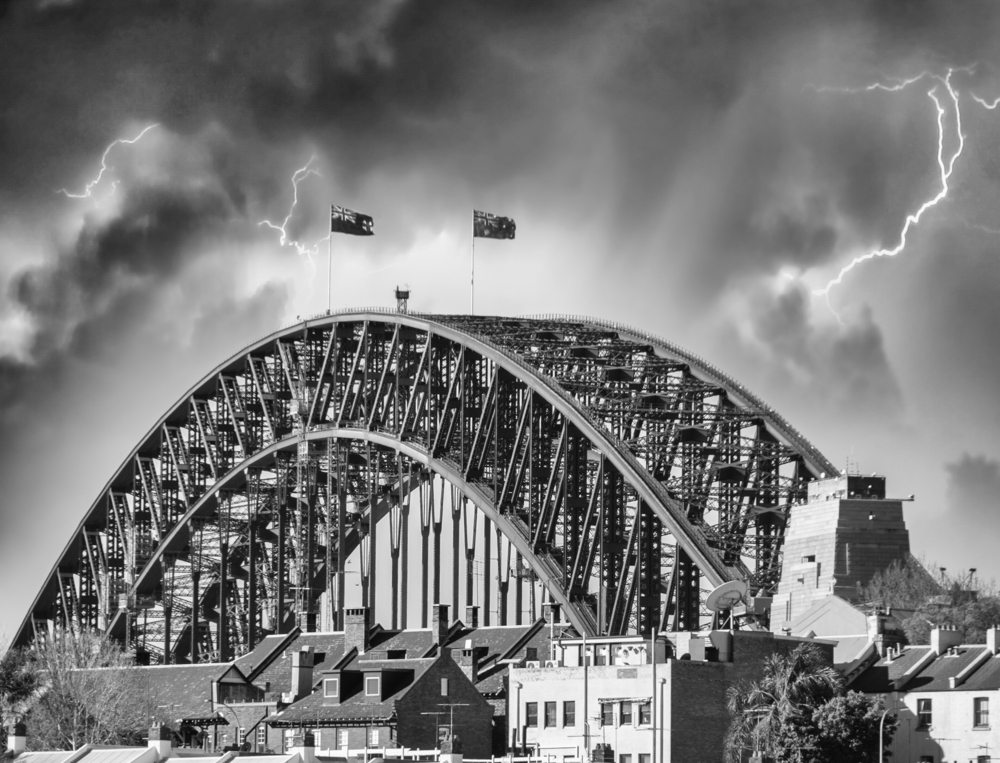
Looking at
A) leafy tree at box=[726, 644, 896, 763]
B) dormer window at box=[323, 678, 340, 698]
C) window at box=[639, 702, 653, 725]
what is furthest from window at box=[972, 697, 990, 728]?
dormer window at box=[323, 678, 340, 698]

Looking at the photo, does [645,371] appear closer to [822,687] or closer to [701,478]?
[701,478]

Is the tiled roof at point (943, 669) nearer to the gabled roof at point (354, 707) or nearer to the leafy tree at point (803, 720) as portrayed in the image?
the leafy tree at point (803, 720)

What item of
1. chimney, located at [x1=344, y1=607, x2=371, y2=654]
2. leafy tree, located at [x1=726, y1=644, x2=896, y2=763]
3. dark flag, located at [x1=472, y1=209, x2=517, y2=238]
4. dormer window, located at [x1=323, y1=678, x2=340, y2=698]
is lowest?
leafy tree, located at [x1=726, y1=644, x2=896, y2=763]

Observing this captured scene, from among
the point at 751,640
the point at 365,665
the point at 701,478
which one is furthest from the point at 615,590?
the point at 751,640

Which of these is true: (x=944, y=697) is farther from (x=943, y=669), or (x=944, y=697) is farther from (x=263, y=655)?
(x=263, y=655)

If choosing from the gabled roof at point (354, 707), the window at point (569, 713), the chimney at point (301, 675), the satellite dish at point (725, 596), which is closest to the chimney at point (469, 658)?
the gabled roof at point (354, 707)

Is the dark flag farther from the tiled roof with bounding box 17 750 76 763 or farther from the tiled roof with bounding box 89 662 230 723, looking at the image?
the tiled roof with bounding box 17 750 76 763
